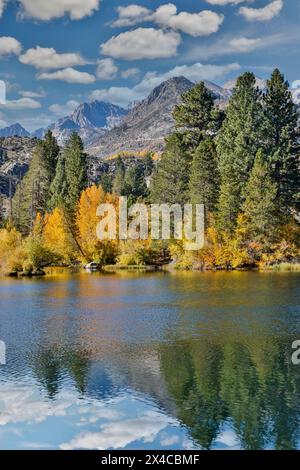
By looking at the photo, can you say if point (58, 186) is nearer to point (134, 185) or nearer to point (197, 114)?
point (197, 114)

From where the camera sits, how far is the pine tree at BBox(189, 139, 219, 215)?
73.5 meters

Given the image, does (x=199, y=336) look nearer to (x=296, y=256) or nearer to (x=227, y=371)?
(x=227, y=371)

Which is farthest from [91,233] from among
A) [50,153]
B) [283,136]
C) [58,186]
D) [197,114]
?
[50,153]

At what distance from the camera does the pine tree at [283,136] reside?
73.9m

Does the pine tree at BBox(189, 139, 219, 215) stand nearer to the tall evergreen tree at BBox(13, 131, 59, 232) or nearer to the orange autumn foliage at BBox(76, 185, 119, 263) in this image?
the orange autumn foliage at BBox(76, 185, 119, 263)

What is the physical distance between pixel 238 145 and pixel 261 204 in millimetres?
9874

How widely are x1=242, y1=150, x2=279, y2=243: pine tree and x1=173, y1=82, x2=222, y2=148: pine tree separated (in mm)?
17040

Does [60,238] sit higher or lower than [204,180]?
lower

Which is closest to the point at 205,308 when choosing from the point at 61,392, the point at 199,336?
the point at 199,336

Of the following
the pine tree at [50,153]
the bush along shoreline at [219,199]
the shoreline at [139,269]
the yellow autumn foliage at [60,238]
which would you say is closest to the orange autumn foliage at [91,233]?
the bush along shoreline at [219,199]

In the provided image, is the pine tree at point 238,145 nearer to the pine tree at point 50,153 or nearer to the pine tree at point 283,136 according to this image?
the pine tree at point 283,136

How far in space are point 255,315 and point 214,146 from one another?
50404 millimetres

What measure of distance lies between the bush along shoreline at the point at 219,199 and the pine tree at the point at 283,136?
14cm

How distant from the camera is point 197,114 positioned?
85.2 metres
